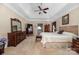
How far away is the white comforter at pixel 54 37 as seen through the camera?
2.87m

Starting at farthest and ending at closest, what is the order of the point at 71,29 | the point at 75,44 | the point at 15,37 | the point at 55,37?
1. the point at 15,37
2. the point at 55,37
3. the point at 71,29
4. the point at 75,44

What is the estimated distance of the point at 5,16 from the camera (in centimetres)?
292

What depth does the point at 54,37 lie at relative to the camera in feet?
9.93

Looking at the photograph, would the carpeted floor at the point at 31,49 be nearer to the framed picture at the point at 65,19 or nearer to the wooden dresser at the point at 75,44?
the wooden dresser at the point at 75,44

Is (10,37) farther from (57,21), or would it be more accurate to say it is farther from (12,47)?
(57,21)

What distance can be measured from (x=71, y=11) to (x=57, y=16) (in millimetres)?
418

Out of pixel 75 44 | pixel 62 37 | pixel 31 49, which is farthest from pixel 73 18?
pixel 31 49

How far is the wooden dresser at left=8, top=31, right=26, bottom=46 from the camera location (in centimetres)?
299

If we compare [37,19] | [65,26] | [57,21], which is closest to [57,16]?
[57,21]

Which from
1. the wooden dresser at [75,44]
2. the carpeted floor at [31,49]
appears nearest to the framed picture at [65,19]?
the wooden dresser at [75,44]

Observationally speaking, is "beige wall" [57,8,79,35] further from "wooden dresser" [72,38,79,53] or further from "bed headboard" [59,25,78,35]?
"wooden dresser" [72,38,79,53]

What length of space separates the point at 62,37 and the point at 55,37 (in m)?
0.20

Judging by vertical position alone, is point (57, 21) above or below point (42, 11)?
below

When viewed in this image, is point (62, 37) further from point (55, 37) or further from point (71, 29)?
point (71, 29)
